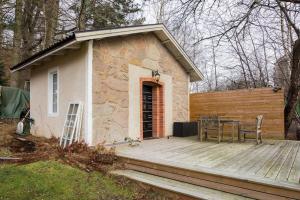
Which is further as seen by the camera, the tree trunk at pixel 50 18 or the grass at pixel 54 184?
the tree trunk at pixel 50 18

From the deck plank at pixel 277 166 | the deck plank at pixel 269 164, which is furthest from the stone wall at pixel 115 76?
the deck plank at pixel 277 166

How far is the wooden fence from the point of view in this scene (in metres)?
9.31

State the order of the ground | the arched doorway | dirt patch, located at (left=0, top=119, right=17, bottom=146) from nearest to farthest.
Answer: the ground → dirt patch, located at (left=0, top=119, right=17, bottom=146) → the arched doorway

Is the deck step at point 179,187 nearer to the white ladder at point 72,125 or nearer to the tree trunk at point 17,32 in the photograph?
the white ladder at point 72,125

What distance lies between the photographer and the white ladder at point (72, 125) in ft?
22.2

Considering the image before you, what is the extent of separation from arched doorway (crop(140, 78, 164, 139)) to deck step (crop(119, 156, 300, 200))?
149 inches

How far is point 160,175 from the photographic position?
4.98 metres

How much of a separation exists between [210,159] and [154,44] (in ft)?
17.1

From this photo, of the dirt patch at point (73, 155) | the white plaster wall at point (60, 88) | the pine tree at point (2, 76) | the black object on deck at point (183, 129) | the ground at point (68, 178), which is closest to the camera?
the ground at point (68, 178)

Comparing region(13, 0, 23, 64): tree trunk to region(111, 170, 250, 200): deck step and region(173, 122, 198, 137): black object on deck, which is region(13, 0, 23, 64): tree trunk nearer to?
region(173, 122, 198, 137): black object on deck

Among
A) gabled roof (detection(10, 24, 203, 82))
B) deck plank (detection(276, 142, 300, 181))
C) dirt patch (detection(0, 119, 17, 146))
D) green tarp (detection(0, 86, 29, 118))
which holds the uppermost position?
gabled roof (detection(10, 24, 203, 82))

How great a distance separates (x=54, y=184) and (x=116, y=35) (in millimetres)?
4403

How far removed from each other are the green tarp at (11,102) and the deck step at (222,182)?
9427 mm

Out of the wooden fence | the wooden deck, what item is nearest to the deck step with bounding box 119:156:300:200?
the wooden deck
